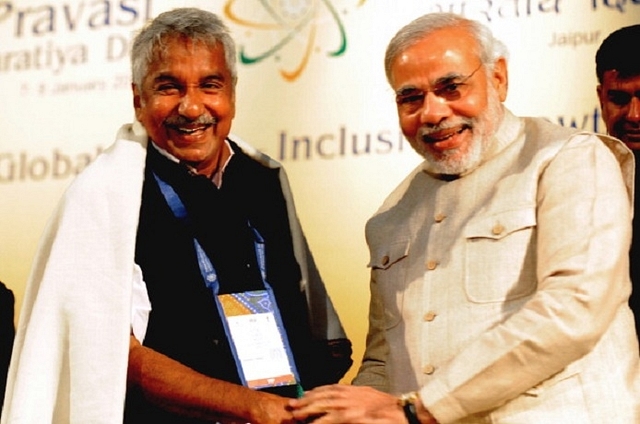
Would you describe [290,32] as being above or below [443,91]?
above

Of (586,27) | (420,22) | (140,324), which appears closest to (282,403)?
(140,324)

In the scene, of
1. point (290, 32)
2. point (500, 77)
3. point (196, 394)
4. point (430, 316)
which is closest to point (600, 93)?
point (500, 77)

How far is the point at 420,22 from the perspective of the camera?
104 inches

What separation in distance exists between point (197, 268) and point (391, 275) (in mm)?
464

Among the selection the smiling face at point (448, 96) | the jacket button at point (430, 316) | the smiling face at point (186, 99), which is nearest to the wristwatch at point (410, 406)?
the jacket button at point (430, 316)

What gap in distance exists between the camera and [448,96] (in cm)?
258

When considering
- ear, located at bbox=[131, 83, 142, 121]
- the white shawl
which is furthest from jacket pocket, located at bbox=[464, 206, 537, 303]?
ear, located at bbox=[131, 83, 142, 121]

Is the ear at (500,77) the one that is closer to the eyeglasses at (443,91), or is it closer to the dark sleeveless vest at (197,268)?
the eyeglasses at (443,91)

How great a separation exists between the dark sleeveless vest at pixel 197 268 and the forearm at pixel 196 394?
0.23 ft

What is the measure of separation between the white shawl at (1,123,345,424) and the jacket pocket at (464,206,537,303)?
0.79 meters

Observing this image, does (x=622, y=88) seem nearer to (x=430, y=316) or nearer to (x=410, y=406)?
(x=430, y=316)

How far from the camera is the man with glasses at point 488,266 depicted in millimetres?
2289

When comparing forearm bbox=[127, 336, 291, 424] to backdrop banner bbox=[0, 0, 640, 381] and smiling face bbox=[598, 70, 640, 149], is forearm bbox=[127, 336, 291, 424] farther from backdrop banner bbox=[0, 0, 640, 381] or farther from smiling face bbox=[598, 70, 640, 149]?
smiling face bbox=[598, 70, 640, 149]

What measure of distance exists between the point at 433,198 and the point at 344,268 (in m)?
0.75
